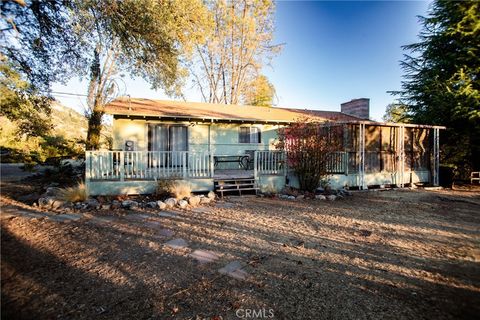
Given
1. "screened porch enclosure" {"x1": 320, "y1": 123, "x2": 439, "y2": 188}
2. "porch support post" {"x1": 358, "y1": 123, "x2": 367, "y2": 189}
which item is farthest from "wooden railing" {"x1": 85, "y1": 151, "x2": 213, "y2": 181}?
"porch support post" {"x1": 358, "y1": 123, "x2": 367, "y2": 189}

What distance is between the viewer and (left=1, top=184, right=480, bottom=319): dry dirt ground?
2396 mm

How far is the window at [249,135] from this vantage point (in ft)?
42.0

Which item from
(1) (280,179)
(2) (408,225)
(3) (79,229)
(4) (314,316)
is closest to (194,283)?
(4) (314,316)

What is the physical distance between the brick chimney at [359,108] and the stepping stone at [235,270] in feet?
54.4

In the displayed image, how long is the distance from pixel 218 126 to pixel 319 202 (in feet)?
21.8

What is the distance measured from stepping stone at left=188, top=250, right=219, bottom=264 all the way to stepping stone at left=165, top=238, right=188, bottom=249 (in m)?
0.35

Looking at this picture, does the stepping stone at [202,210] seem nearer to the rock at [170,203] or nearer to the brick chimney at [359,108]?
the rock at [170,203]

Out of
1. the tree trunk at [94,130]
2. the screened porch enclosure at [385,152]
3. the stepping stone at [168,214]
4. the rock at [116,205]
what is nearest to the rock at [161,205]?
the stepping stone at [168,214]

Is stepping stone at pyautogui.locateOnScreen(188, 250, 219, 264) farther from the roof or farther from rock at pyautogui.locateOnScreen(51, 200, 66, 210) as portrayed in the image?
the roof

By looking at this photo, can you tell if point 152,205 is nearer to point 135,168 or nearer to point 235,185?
point 135,168

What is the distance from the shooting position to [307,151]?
883 cm

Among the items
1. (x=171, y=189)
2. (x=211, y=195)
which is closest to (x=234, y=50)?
(x=211, y=195)

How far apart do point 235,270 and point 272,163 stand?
6.24 meters

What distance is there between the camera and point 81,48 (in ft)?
19.2
